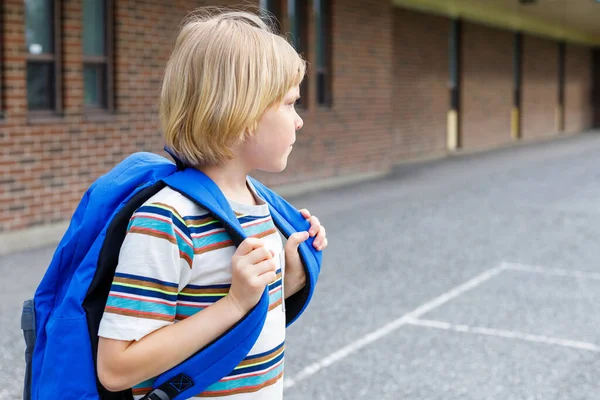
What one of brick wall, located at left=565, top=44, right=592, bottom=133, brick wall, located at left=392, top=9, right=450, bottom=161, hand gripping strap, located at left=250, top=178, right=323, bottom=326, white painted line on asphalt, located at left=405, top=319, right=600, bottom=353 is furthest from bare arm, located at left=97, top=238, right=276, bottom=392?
brick wall, located at left=565, top=44, right=592, bottom=133

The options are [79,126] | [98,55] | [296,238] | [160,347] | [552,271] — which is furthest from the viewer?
[98,55]

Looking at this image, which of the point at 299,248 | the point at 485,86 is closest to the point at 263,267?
the point at 299,248

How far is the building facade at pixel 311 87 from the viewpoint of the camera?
357 inches

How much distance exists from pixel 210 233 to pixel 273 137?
251mm

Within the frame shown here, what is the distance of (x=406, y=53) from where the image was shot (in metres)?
18.8

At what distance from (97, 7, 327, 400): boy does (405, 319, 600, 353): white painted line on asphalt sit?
4148 mm

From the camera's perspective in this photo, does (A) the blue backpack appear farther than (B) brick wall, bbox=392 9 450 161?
No

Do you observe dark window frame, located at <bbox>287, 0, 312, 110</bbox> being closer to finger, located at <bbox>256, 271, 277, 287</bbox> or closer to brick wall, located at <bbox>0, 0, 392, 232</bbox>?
brick wall, located at <bbox>0, 0, 392, 232</bbox>

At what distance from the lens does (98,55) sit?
10.0 m

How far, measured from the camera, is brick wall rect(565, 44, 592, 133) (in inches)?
1268

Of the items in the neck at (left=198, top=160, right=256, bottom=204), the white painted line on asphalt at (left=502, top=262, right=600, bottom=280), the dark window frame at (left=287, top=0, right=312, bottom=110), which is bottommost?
the white painted line on asphalt at (left=502, top=262, right=600, bottom=280)

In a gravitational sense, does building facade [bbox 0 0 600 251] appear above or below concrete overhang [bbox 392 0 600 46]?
below

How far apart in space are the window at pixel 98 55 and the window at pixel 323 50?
501 centimetres

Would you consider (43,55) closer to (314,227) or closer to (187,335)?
(314,227)
